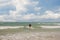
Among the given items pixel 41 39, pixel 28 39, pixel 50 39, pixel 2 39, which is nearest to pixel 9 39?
pixel 2 39

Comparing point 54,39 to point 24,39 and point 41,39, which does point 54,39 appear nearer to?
point 41,39

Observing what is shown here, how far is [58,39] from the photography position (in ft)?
49.9

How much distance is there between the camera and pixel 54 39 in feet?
50.1

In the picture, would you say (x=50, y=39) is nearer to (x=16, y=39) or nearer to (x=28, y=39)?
(x=28, y=39)

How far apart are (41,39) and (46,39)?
1.70ft

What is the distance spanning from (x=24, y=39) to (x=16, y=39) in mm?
805

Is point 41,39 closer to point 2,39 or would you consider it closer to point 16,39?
point 16,39

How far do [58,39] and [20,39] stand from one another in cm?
388

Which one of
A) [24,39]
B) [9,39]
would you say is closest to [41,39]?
[24,39]

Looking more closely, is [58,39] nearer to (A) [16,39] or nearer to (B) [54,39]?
(B) [54,39]

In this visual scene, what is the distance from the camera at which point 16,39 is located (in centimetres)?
1501

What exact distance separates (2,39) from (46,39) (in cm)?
442

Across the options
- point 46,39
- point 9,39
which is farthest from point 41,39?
point 9,39

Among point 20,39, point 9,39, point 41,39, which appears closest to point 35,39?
point 41,39
